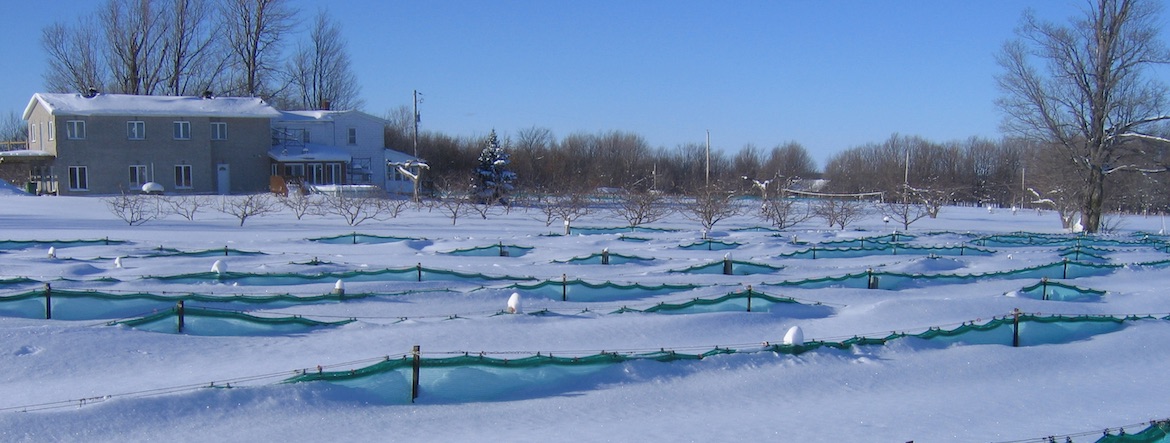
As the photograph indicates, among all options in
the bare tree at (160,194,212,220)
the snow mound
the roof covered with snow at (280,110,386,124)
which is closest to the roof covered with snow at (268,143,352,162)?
the roof covered with snow at (280,110,386,124)

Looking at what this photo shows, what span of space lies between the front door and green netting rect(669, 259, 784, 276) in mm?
27386

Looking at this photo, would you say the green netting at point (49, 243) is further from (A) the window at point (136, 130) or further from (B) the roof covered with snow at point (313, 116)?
(B) the roof covered with snow at point (313, 116)

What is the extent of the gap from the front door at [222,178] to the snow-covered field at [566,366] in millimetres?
22826

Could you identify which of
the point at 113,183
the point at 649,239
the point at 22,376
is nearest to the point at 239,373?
the point at 22,376

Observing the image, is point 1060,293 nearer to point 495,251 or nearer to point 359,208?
point 495,251

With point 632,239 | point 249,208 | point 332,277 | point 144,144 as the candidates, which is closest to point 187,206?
point 249,208

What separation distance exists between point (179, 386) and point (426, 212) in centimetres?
2090

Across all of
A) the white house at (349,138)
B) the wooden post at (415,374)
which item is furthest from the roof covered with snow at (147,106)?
→ the wooden post at (415,374)

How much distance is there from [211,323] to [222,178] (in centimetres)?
3016

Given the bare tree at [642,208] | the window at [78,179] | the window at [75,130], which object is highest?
the window at [75,130]

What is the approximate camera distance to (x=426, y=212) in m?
26.7

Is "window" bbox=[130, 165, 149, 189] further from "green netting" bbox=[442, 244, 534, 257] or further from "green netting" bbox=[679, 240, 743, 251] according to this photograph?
"green netting" bbox=[679, 240, 743, 251]

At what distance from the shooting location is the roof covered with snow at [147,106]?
3272cm

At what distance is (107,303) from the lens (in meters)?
8.36
